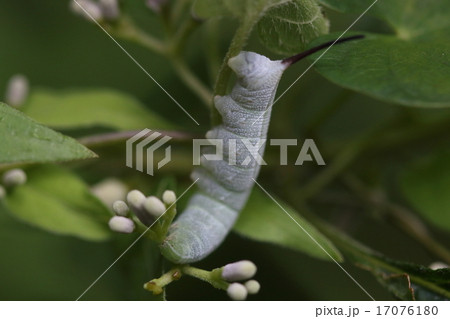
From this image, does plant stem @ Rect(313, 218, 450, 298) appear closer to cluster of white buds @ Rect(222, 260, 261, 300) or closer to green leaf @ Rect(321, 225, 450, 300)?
green leaf @ Rect(321, 225, 450, 300)

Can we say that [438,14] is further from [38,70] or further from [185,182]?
[38,70]

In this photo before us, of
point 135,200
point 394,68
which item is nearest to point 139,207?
point 135,200

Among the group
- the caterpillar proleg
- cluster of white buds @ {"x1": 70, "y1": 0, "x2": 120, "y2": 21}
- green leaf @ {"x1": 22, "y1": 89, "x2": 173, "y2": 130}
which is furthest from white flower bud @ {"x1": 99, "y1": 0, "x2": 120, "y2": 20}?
the caterpillar proleg

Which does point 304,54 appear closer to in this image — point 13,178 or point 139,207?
point 139,207

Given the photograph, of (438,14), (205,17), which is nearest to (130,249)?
(205,17)

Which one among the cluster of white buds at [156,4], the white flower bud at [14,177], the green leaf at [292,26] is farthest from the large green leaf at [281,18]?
the white flower bud at [14,177]

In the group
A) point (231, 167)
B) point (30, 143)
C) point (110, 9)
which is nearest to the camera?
point (30, 143)
